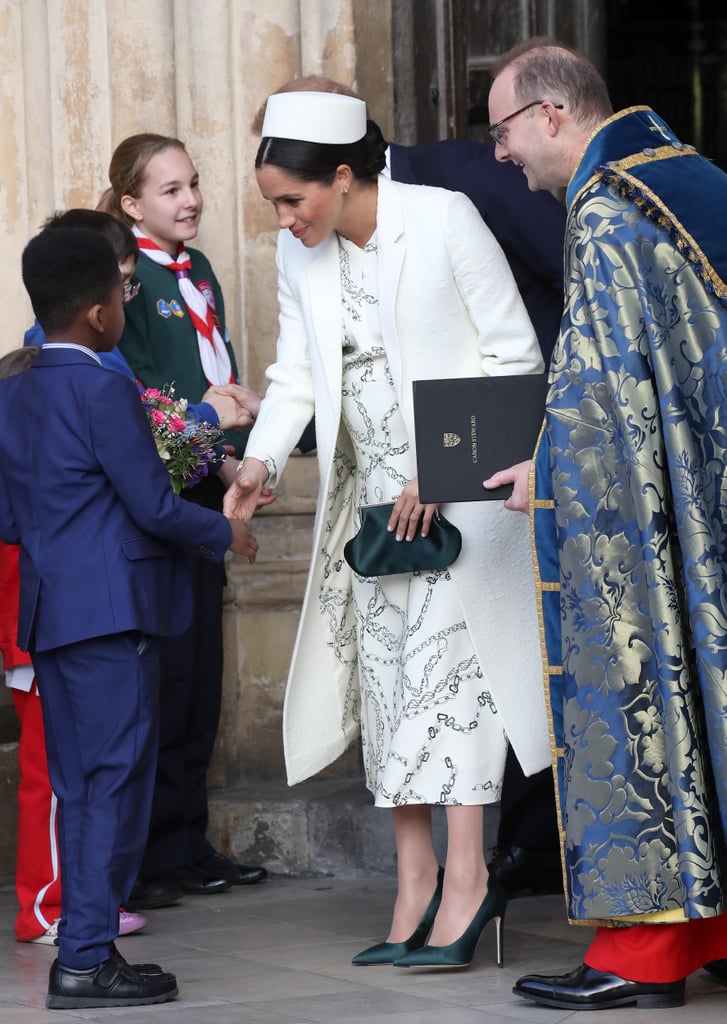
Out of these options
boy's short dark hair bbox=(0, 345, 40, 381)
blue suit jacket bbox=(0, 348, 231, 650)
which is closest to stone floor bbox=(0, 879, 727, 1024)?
blue suit jacket bbox=(0, 348, 231, 650)

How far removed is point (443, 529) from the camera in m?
4.03

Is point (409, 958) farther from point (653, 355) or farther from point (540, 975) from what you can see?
point (653, 355)

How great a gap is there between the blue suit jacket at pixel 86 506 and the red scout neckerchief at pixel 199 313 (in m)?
1.28

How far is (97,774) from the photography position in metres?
3.82

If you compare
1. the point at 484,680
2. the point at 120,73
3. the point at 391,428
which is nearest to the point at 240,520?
the point at 391,428

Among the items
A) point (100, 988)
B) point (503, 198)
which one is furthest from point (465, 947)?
point (503, 198)

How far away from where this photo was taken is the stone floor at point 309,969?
144 inches

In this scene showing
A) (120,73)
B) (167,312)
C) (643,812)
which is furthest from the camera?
(120,73)

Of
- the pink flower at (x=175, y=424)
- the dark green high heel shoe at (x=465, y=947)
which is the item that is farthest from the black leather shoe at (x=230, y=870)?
the pink flower at (x=175, y=424)

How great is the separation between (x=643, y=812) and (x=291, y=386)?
4.46 ft

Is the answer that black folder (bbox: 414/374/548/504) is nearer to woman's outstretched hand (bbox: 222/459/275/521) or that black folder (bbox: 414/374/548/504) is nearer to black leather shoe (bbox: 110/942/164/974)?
woman's outstretched hand (bbox: 222/459/275/521)

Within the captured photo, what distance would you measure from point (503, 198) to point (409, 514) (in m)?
0.96

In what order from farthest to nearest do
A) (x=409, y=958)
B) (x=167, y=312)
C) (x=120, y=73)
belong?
(x=120, y=73) → (x=167, y=312) → (x=409, y=958)

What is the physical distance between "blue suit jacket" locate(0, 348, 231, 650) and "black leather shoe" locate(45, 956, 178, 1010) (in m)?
0.66
